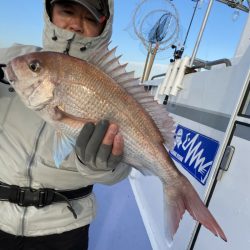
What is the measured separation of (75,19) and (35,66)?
0.52 meters

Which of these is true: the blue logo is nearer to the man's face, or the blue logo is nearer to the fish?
the fish

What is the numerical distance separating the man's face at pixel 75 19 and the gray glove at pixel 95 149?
2.07 ft

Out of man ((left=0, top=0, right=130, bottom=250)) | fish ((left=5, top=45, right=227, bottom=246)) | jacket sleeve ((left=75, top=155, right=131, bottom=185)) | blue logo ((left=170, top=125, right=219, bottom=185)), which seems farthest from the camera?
blue logo ((left=170, top=125, right=219, bottom=185))

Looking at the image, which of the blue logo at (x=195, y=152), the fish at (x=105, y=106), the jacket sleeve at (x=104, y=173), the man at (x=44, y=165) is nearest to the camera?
the fish at (x=105, y=106)

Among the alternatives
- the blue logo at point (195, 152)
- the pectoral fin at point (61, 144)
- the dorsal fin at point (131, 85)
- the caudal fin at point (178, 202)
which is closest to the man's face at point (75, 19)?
the dorsal fin at point (131, 85)

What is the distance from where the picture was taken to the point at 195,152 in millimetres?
2652

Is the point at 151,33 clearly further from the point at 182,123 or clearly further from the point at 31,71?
the point at 31,71

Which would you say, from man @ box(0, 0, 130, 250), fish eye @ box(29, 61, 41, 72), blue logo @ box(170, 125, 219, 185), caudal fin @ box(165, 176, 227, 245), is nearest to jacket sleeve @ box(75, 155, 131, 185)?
man @ box(0, 0, 130, 250)

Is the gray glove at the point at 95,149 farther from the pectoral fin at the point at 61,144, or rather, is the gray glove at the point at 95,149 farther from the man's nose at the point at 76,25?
the man's nose at the point at 76,25

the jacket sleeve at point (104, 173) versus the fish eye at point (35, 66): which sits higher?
the fish eye at point (35, 66)

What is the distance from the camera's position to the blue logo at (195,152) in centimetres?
234

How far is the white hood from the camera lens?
174 cm

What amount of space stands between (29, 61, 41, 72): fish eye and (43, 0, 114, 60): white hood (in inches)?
16.4

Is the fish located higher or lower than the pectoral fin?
higher
